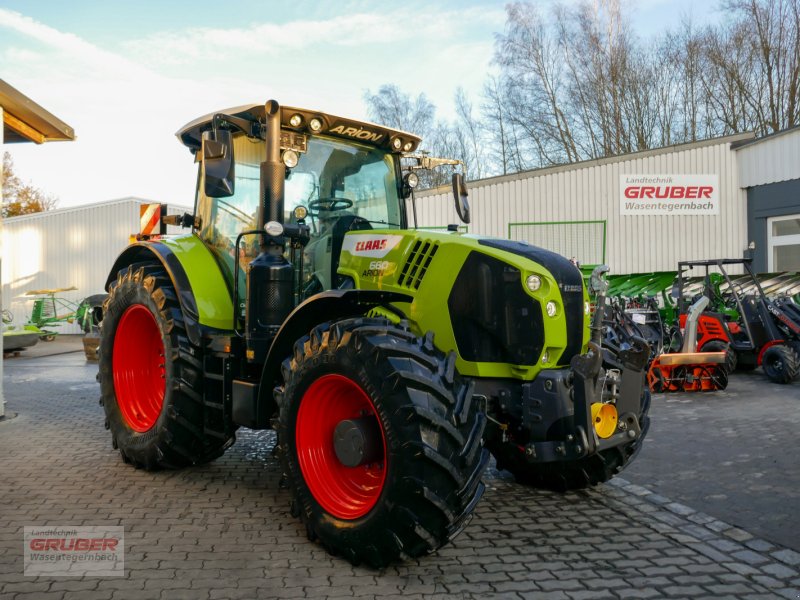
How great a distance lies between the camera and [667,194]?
18.4 metres

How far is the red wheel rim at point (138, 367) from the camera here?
5578 millimetres

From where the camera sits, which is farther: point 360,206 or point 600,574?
point 360,206

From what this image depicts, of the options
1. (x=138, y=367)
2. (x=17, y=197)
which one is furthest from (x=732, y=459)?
(x=17, y=197)

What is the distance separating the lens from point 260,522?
408 cm

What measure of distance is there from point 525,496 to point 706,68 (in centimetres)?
2502

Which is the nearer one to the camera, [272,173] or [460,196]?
[272,173]

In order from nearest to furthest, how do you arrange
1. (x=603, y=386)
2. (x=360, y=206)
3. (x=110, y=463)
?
(x=603, y=386)
(x=360, y=206)
(x=110, y=463)

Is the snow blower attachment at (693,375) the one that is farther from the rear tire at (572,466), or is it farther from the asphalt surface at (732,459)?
the rear tire at (572,466)

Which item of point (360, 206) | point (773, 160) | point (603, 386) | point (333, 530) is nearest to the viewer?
point (333, 530)

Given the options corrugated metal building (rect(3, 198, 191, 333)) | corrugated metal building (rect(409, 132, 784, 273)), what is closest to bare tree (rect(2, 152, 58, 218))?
corrugated metal building (rect(3, 198, 191, 333))

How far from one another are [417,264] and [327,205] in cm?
103

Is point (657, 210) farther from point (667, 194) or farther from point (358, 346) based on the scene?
point (358, 346)

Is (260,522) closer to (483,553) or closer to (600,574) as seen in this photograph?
(483,553)

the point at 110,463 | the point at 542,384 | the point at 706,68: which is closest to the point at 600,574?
the point at 542,384
